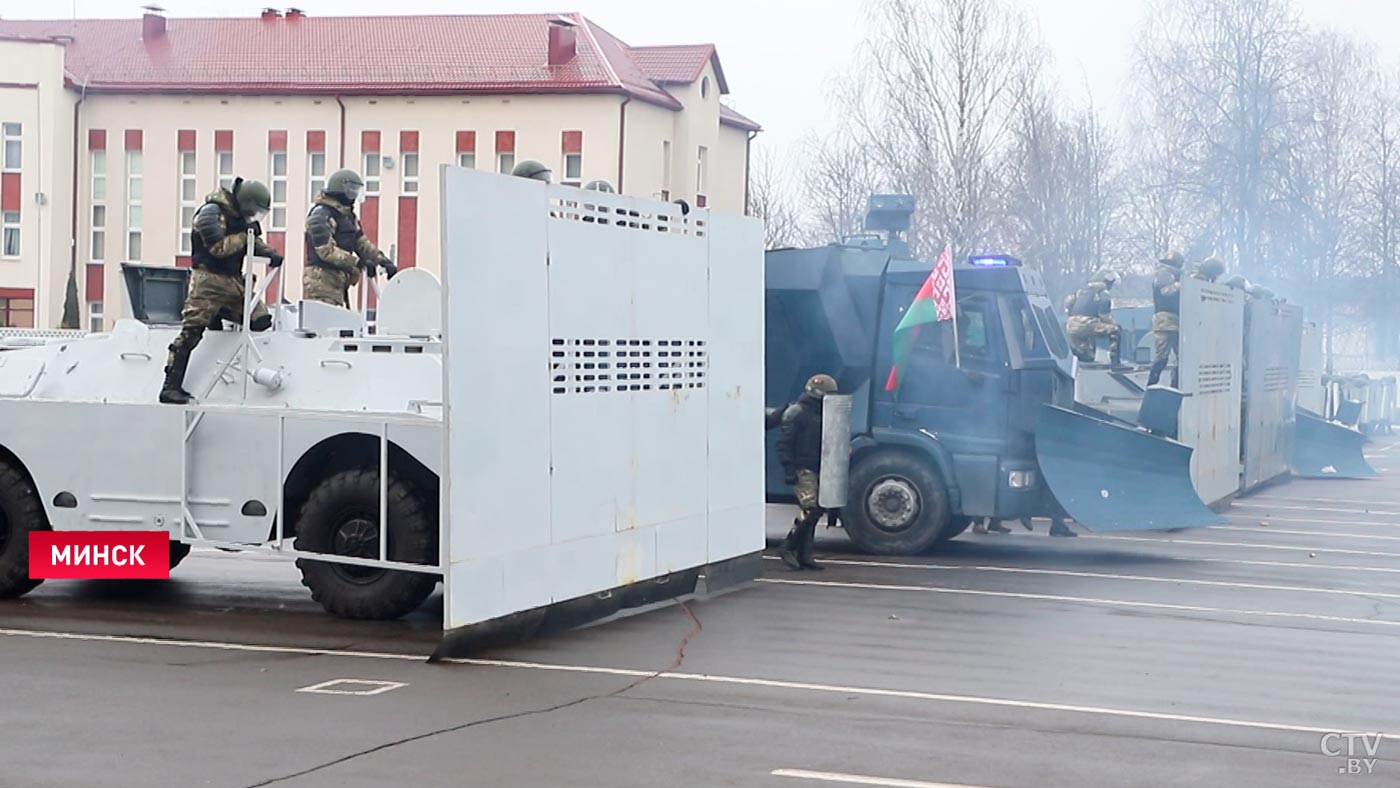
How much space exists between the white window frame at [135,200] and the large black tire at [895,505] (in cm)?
3466

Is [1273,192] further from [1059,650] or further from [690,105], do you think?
[1059,650]

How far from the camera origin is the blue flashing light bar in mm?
16453

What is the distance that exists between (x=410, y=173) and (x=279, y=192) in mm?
3455

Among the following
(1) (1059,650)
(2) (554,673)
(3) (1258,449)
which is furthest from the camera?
(3) (1258,449)

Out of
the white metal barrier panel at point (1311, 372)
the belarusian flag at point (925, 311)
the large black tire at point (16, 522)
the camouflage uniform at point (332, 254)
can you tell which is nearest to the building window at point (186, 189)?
the white metal barrier panel at point (1311, 372)

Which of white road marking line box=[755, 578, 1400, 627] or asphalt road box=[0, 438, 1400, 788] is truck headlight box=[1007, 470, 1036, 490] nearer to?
asphalt road box=[0, 438, 1400, 788]

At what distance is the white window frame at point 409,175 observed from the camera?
153 ft

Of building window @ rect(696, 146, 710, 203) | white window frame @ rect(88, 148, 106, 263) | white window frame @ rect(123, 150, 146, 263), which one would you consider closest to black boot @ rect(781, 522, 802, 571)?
white window frame @ rect(123, 150, 146, 263)

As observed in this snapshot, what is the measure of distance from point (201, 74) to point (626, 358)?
38727 mm

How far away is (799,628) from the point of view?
11.8 meters

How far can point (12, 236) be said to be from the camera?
4712 cm

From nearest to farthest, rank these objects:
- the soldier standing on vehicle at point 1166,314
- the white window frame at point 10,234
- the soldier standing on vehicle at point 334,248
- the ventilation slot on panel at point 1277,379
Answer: the soldier standing on vehicle at point 334,248 < the soldier standing on vehicle at point 1166,314 < the ventilation slot on panel at point 1277,379 < the white window frame at point 10,234

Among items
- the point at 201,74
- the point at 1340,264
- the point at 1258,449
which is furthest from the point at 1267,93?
the point at 201,74

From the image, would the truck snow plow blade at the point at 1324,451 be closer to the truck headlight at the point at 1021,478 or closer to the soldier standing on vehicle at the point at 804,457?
the truck headlight at the point at 1021,478
